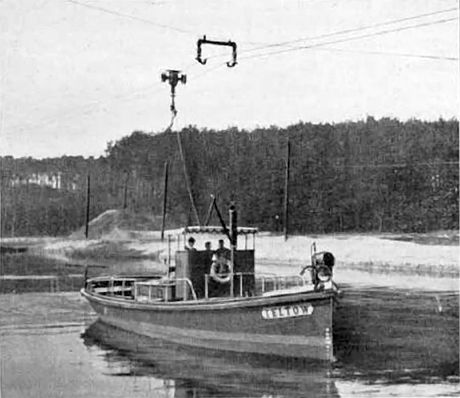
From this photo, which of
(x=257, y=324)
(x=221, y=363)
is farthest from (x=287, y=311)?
(x=221, y=363)

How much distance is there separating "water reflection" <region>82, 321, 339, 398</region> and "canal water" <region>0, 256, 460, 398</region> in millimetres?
17

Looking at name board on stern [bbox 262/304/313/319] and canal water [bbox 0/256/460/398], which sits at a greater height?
name board on stern [bbox 262/304/313/319]

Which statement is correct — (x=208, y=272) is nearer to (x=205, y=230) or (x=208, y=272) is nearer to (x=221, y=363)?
(x=205, y=230)

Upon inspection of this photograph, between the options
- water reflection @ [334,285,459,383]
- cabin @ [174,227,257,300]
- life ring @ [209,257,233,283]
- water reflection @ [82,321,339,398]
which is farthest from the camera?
cabin @ [174,227,257,300]

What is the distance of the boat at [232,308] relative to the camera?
1459 centimetres

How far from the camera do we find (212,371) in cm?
1409

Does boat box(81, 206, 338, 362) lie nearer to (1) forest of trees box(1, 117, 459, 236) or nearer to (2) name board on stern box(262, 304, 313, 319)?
(2) name board on stern box(262, 304, 313, 319)

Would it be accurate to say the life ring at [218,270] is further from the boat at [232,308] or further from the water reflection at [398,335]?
the water reflection at [398,335]

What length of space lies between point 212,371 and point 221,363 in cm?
76

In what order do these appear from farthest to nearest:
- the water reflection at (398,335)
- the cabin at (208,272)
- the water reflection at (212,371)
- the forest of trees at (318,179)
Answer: the forest of trees at (318,179) < the cabin at (208,272) < the water reflection at (398,335) < the water reflection at (212,371)

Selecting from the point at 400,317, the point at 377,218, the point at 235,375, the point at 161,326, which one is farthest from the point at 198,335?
the point at 377,218

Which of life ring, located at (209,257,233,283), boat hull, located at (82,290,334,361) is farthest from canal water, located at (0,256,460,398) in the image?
life ring, located at (209,257,233,283)

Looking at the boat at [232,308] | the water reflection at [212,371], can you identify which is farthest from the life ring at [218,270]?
the water reflection at [212,371]

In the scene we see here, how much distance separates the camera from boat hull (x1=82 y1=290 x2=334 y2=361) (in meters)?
14.6
